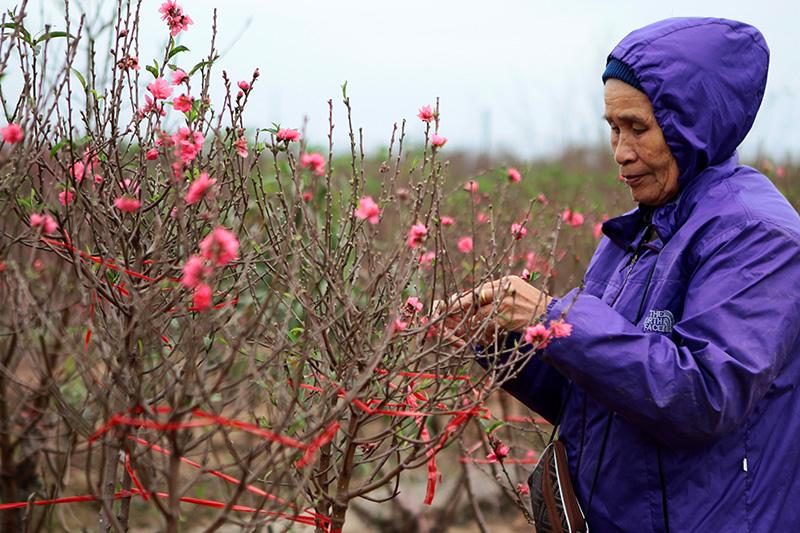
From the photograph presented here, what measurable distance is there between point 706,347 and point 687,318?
101 mm

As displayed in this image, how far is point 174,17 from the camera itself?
91.0 inches

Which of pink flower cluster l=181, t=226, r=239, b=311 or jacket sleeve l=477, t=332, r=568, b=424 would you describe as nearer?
pink flower cluster l=181, t=226, r=239, b=311

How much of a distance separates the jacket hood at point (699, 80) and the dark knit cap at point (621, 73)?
19mm

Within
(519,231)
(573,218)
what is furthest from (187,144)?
(573,218)

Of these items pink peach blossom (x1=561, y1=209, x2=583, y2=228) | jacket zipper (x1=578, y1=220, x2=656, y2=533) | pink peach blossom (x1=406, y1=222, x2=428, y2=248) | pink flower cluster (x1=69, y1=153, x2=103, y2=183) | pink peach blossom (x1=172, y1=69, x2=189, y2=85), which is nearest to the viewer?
pink peach blossom (x1=406, y1=222, x2=428, y2=248)

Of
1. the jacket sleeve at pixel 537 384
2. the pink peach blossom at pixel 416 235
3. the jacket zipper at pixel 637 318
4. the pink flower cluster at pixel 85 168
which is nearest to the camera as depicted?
the pink peach blossom at pixel 416 235

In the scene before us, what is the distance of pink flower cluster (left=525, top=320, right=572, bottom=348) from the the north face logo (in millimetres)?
237

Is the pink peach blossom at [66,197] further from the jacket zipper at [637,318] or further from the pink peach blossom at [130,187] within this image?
the jacket zipper at [637,318]

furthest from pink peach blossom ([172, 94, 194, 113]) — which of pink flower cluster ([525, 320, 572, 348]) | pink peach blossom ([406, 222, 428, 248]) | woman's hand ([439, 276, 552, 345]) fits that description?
pink flower cluster ([525, 320, 572, 348])

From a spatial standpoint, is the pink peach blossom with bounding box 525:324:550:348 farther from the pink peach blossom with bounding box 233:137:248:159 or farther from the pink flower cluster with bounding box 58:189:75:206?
the pink flower cluster with bounding box 58:189:75:206

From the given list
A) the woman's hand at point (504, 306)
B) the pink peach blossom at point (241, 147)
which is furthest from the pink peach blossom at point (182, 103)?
the woman's hand at point (504, 306)

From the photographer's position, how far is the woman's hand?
2031mm

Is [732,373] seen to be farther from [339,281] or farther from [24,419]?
[24,419]

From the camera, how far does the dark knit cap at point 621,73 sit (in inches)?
85.4
